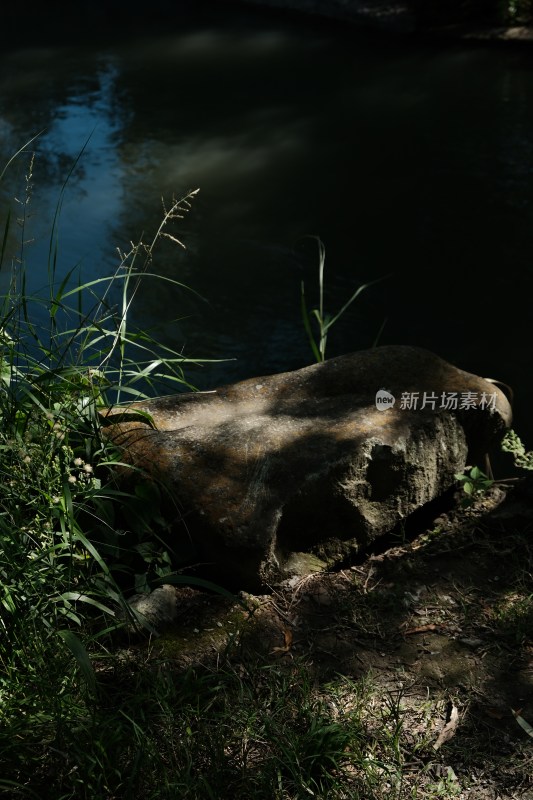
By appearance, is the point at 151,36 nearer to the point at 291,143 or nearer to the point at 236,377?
the point at 291,143

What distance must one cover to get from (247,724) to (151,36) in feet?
28.9

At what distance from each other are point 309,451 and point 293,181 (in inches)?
158

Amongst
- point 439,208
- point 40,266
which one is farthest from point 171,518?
point 439,208

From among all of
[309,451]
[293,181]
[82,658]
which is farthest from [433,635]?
[293,181]

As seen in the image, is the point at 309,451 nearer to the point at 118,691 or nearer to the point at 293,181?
the point at 118,691

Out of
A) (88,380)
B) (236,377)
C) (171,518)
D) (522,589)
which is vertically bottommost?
(236,377)

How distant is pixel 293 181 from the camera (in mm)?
6211

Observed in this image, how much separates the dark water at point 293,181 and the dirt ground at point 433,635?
1.28 metres

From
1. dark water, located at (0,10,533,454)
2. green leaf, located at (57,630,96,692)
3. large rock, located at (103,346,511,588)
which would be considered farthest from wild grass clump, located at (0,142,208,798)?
dark water, located at (0,10,533,454)

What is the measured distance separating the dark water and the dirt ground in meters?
1.28

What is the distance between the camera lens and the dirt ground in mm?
2014

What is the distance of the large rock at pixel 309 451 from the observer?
95.8 inches

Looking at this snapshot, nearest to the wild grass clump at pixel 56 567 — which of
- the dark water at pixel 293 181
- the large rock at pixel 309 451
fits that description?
the large rock at pixel 309 451

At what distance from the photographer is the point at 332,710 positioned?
6.78ft
